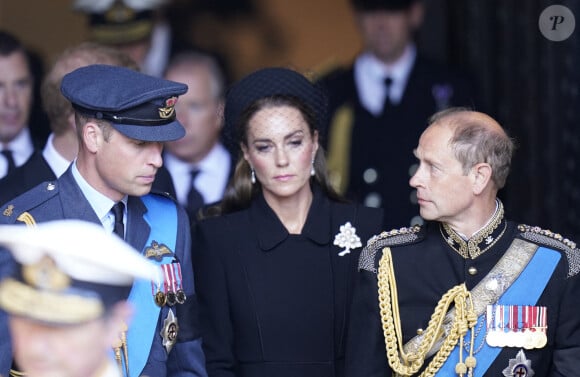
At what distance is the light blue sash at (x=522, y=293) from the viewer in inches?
147

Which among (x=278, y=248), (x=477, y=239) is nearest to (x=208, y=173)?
(x=278, y=248)

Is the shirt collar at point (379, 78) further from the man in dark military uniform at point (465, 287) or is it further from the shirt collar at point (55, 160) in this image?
the man in dark military uniform at point (465, 287)

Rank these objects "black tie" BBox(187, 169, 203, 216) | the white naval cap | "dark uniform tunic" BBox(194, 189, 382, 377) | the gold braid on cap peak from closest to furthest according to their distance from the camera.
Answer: the white naval cap < the gold braid on cap peak < "dark uniform tunic" BBox(194, 189, 382, 377) < "black tie" BBox(187, 169, 203, 216)

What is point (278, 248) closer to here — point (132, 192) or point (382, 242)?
point (382, 242)

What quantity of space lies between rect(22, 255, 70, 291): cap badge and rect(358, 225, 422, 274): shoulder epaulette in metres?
1.36

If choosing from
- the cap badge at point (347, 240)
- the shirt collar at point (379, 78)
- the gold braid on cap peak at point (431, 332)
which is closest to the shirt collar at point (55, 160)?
the cap badge at point (347, 240)

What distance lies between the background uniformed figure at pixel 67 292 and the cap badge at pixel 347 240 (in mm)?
1657

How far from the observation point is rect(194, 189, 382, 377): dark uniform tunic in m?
4.14

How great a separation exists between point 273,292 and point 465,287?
0.73m

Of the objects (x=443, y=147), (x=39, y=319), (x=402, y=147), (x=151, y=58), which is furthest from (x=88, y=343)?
(x=151, y=58)

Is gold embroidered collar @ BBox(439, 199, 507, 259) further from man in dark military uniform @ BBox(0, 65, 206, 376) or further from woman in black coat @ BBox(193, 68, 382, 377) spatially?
man in dark military uniform @ BBox(0, 65, 206, 376)

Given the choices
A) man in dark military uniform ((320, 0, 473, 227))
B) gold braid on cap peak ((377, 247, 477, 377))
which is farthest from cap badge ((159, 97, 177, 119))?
man in dark military uniform ((320, 0, 473, 227))

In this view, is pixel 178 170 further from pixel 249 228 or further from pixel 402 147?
pixel 249 228

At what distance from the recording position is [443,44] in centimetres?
717
